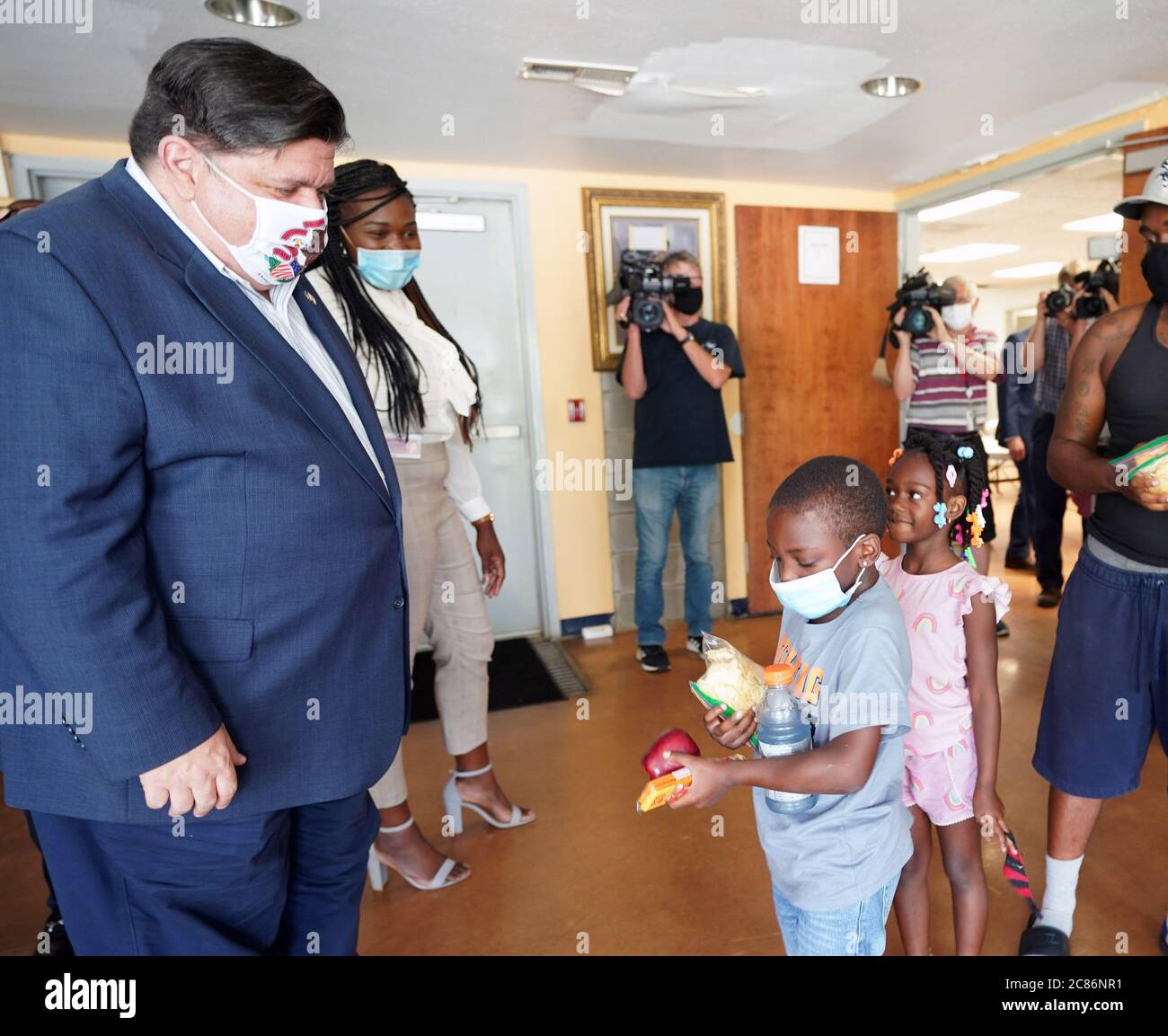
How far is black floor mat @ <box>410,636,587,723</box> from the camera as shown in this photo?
10.4ft

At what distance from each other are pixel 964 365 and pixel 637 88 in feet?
5.62

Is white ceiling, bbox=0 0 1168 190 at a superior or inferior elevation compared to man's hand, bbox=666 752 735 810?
superior

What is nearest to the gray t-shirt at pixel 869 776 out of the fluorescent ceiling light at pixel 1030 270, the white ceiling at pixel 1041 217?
the white ceiling at pixel 1041 217

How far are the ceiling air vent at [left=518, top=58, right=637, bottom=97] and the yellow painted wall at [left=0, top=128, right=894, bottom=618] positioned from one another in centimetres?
108

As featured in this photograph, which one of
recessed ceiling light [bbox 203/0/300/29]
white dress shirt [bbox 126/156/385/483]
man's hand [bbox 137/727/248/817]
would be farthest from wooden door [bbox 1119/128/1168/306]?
man's hand [bbox 137/727/248/817]

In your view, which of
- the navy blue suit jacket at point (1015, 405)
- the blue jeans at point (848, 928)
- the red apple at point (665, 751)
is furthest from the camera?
the navy blue suit jacket at point (1015, 405)

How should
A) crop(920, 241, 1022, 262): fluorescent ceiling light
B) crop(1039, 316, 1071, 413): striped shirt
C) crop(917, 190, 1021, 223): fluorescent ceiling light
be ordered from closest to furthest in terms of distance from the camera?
1. crop(1039, 316, 1071, 413): striped shirt
2. crop(917, 190, 1021, 223): fluorescent ceiling light
3. crop(920, 241, 1022, 262): fluorescent ceiling light

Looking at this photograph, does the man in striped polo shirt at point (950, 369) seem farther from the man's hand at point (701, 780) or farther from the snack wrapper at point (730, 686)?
the man's hand at point (701, 780)

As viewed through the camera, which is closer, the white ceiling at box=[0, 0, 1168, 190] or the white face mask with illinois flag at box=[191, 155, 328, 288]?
the white face mask with illinois flag at box=[191, 155, 328, 288]

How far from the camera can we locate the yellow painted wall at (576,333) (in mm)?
3688

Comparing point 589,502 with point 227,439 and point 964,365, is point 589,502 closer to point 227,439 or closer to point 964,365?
point 964,365

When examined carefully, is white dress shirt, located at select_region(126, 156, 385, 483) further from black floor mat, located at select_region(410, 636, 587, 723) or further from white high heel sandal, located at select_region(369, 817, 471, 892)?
black floor mat, located at select_region(410, 636, 587, 723)

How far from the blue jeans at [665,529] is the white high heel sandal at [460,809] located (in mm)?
1388

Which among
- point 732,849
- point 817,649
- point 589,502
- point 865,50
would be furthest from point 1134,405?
point 589,502
